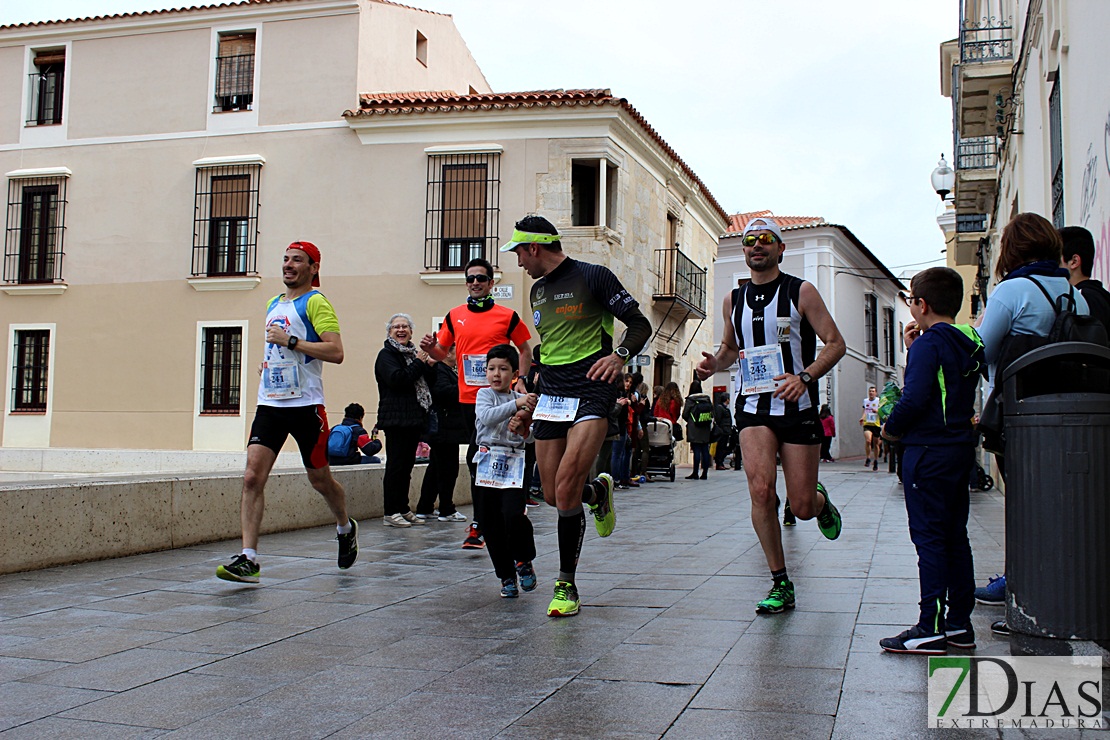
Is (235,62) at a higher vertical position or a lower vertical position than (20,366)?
higher

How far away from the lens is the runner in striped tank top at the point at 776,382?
4984mm

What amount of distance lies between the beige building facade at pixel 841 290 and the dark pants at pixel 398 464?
89.4 feet

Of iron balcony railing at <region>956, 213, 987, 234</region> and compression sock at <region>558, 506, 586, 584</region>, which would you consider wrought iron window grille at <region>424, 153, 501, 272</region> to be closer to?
iron balcony railing at <region>956, 213, 987, 234</region>

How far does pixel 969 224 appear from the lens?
24219 mm

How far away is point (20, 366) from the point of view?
2450 cm

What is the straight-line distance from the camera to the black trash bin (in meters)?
3.51

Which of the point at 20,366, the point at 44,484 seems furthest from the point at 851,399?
the point at 44,484

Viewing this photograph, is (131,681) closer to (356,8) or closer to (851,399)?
(356,8)

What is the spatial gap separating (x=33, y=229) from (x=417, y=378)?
1959 cm

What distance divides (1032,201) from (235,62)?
18280 mm

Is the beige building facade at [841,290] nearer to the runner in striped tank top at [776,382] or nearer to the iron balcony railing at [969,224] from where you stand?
the iron balcony railing at [969,224]

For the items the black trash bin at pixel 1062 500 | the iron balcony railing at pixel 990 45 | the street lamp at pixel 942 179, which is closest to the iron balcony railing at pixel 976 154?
the iron balcony railing at pixel 990 45

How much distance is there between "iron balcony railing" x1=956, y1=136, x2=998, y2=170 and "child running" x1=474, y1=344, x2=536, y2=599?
16618mm

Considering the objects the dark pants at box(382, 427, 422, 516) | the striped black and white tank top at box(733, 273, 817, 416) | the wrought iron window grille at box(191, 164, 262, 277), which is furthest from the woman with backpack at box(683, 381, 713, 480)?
the striped black and white tank top at box(733, 273, 817, 416)
